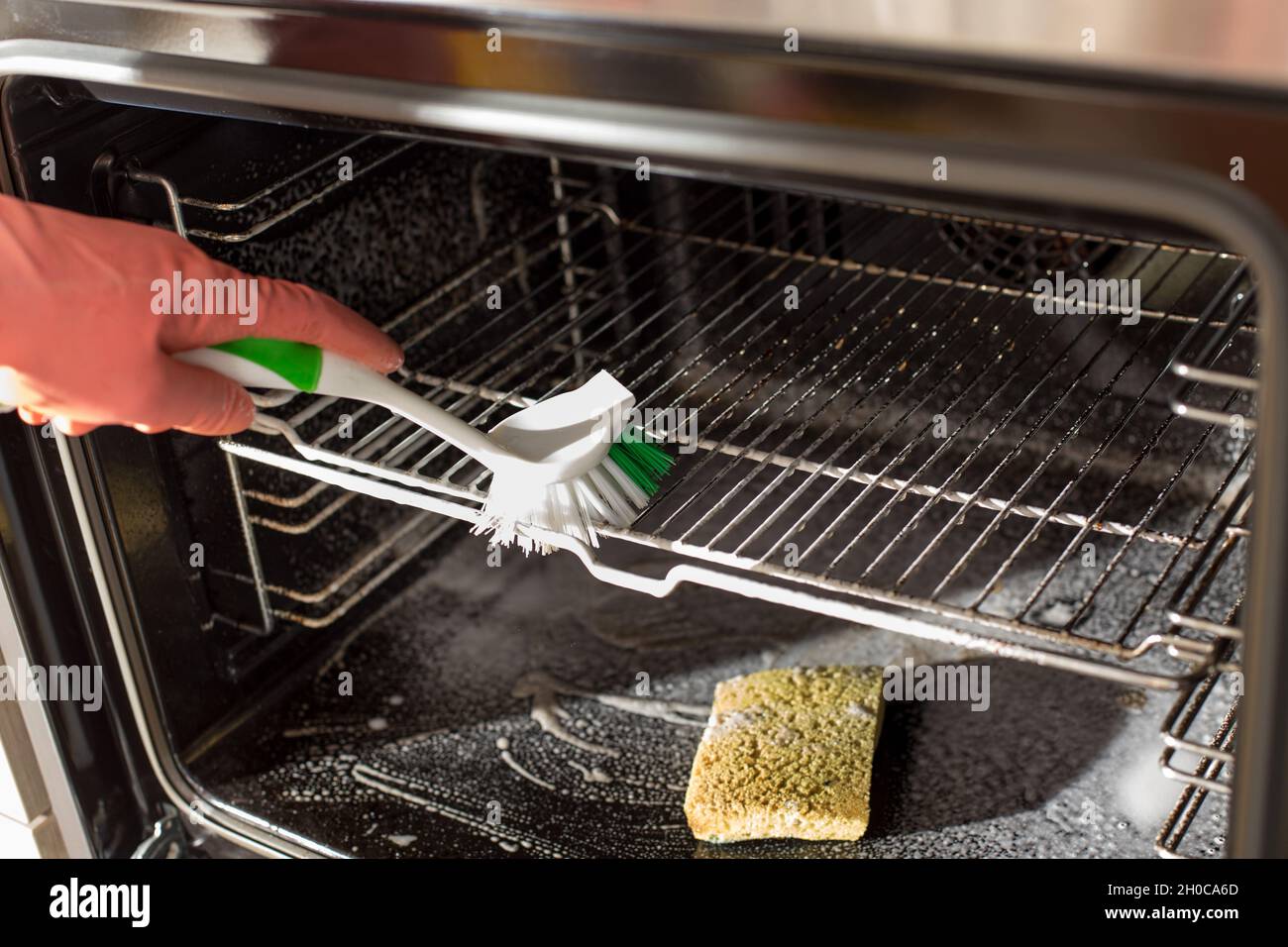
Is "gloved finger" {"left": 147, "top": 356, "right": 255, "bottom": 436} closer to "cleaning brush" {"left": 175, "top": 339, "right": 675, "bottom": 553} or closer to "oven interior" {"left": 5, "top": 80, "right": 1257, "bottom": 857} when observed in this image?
"cleaning brush" {"left": 175, "top": 339, "right": 675, "bottom": 553}

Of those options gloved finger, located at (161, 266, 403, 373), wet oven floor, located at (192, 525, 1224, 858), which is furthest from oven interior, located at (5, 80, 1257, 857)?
gloved finger, located at (161, 266, 403, 373)

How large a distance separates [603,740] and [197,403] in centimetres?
53

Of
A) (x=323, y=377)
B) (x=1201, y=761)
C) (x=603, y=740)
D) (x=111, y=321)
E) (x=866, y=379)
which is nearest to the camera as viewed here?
(x=111, y=321)

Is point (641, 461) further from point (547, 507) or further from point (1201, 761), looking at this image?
point (1201, 761)

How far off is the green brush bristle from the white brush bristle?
3 cm

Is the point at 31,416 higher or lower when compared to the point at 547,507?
higher

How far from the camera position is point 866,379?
1.36m

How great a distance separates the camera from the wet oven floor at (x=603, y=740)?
1.11 metres

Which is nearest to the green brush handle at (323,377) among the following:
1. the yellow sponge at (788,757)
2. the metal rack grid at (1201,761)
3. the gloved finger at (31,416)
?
the gloved finger at (31,416)

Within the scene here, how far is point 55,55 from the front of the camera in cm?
85

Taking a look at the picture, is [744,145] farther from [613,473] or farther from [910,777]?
[910,777]

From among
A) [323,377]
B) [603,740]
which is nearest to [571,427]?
[323,377]

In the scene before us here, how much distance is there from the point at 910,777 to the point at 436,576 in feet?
1.93
